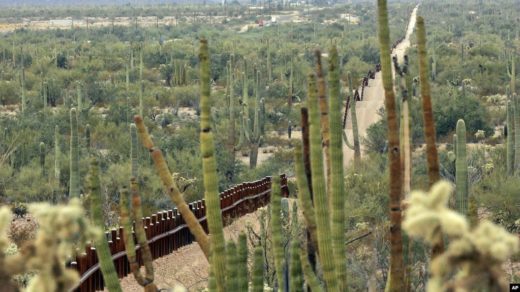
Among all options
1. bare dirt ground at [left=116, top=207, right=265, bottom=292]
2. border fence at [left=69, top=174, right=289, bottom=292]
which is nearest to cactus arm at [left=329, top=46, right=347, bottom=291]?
border fence at [left=69, top=174, right=289, bottom=292]

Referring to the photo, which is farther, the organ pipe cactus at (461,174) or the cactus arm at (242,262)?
the organ pipe cactus at (461,174)

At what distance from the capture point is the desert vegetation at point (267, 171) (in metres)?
3.81

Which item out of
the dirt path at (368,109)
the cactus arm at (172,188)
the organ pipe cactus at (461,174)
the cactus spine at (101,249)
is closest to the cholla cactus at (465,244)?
the cactus spine at (101,249)

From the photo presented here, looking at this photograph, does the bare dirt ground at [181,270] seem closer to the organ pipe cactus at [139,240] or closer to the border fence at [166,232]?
the border fence at [166,232]

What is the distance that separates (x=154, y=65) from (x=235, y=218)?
114ft

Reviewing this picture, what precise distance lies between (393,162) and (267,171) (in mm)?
16733

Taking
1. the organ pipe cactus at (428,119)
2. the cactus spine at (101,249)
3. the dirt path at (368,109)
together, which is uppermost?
the organ pipe cactus at (428,119)

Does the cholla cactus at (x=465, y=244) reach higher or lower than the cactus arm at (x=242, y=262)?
higher

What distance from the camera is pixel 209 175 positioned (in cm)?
582

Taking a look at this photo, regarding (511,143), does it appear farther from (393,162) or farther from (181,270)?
(393,162)

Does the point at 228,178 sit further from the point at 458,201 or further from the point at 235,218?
the point at 458,201

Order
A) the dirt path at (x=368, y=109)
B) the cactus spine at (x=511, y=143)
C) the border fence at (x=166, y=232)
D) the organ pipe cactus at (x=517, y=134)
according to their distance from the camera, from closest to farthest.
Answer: the border fence at (x=166, y=232), the cactus spine at (x=511, y=143), the organ pipe cactus at (x=517, y=134), the dirt path at (x=368, y=109)

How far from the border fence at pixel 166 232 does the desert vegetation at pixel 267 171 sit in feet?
0.12

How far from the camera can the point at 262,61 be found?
48.3 metres
